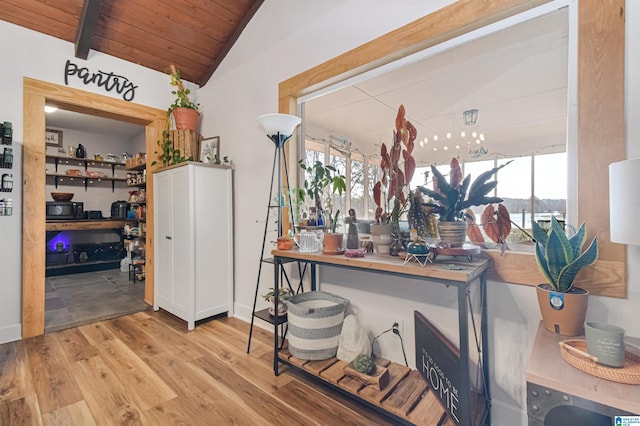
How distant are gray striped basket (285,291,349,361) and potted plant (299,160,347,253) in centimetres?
41

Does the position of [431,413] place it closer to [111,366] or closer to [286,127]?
[286,127]

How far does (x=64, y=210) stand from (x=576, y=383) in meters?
6.51

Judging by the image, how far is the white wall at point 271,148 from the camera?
1.45 meters

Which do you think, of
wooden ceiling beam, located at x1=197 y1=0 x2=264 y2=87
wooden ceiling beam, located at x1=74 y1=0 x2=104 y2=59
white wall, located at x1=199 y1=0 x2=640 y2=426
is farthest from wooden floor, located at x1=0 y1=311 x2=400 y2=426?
wooden ceiling beam, located at x1=197 y1=0 x2=264 y2=87

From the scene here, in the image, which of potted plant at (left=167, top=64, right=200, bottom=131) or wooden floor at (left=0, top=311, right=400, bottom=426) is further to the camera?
potted plant at (left=167, top=64, right=200, bottom=131)

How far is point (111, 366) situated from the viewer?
7.00 ft

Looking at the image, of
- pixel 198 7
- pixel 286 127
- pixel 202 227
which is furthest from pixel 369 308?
pixel 198 7

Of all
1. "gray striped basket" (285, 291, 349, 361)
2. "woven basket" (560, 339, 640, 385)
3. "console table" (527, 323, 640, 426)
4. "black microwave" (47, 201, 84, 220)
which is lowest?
"gray striped basket" (285, 291, 349, 361)

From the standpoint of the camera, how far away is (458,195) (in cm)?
149

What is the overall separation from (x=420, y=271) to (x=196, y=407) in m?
1.46

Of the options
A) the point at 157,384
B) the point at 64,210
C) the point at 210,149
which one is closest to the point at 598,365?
the point at 157,384

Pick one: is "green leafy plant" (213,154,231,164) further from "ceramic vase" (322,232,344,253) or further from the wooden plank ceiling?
"ceramic vase" (322,232,344,253)

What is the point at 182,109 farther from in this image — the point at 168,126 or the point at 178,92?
the point at 168,126

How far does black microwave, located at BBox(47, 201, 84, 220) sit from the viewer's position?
16.0ft
